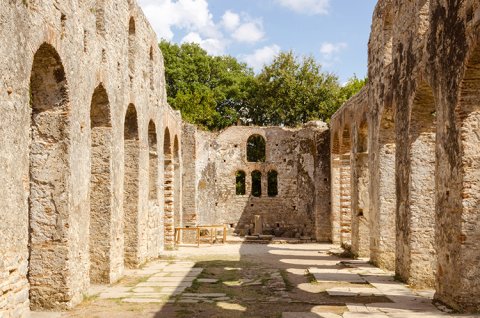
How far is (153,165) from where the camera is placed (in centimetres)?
1562

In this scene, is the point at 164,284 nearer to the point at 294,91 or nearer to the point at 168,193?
the point at 168,193

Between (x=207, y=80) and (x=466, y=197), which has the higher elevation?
(x=207, y=80)

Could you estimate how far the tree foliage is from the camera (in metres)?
36.6

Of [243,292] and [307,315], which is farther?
[243,292]

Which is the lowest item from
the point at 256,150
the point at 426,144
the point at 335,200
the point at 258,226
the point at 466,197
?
the point at 258,226

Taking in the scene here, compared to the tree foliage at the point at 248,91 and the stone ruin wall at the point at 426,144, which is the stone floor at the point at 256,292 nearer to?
the stone ruin wall at the point at 426,144

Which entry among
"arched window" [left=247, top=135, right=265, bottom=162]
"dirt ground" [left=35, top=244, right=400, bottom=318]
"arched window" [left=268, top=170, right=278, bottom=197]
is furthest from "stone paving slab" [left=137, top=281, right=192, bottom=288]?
"arched window" [left=247, top=135, right=265, bottom=162]

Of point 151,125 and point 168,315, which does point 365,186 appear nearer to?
point 151,125

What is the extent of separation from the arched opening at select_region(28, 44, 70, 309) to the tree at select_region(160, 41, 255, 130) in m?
28.4

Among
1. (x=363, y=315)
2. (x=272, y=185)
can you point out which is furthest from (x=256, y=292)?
(x=272, y=185)

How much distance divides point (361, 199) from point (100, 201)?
317 inches

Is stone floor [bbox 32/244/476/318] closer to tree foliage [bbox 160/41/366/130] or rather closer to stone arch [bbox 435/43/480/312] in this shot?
stone arch [bbox 435/43/480/312]

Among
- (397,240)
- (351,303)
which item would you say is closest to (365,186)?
(397,240)

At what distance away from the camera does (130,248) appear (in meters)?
13.0
